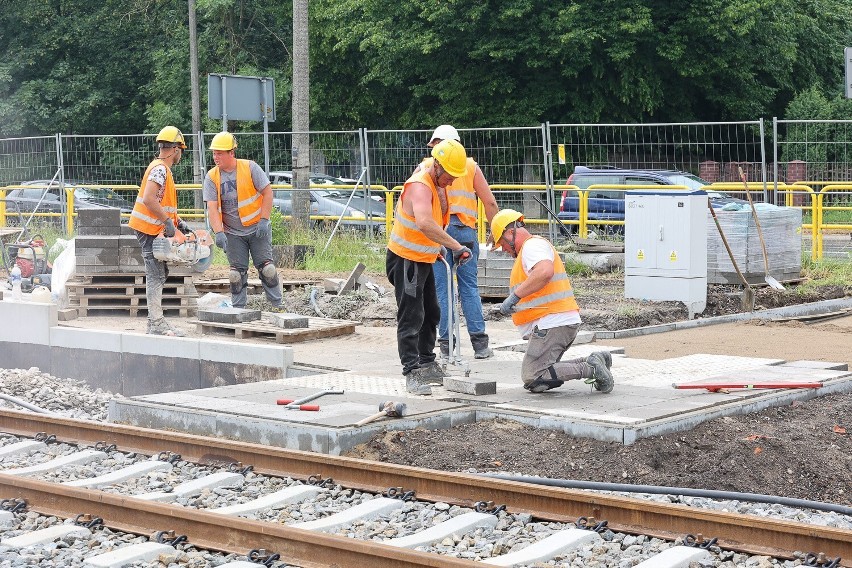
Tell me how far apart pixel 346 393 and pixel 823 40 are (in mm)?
33560

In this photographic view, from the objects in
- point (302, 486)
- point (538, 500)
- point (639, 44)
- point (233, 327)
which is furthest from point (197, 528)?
point (639, 44)

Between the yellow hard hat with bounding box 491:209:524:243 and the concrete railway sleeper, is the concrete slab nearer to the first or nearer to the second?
the concrete railway sleeper

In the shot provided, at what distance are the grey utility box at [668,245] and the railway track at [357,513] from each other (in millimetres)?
7787

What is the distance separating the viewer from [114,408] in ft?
29.9

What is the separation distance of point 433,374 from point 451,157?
1630 millimetres

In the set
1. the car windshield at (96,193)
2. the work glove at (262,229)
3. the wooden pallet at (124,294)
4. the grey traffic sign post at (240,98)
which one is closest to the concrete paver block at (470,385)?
the work glove at (262,229)

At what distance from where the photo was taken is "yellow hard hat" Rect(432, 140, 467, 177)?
28.2ft

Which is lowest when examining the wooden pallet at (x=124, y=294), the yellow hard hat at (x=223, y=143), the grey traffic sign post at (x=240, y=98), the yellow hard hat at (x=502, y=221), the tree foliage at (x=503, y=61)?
the wooden pallet at (x=124, y=294)

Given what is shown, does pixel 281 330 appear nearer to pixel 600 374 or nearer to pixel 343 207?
pixel 600 374

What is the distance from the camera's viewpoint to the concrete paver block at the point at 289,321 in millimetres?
12164

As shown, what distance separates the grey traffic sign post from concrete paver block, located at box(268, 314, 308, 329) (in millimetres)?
6929

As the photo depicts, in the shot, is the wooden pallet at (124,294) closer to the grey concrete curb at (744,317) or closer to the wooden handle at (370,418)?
the grey concrete curb at (744,317)

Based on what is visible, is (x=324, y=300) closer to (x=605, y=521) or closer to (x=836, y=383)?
(x=836, y=383)

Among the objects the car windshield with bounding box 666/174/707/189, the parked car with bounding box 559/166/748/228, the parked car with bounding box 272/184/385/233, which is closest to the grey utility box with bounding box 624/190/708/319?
the parked car with bounding box 559/166/748/228
